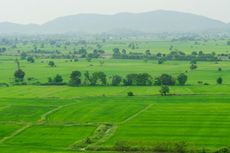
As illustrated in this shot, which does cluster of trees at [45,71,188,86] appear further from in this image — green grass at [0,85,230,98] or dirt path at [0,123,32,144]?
dirt path at [0,123,32,144]

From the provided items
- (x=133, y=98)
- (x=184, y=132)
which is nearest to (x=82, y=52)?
(x=133, y=98)

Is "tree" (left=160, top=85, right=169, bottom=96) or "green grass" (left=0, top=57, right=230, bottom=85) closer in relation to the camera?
"tree" (left=160, top=85, right=169, bottom=96)

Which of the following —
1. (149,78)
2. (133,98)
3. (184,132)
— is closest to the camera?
(184,132)

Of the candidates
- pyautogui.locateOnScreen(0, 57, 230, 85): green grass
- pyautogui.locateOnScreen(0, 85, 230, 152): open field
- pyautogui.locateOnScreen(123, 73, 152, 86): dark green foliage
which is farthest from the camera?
pyautogui.locateOnScreen(0, 57, 230, 85): green grass

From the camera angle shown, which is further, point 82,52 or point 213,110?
point 82,52

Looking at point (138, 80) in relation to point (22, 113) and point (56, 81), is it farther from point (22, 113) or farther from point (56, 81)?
point (22, 113)

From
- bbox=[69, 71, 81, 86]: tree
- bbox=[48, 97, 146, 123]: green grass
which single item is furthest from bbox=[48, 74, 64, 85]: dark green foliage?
bbox=[48, 97, 146, 123]: green grass

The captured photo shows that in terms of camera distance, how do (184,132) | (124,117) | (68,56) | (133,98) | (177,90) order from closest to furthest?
1. (184,132)
2. (124,117)
3. (133,98)
4. (177,90)
5. (68,56)

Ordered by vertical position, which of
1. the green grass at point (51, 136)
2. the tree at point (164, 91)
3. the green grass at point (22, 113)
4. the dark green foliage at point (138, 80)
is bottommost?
the green grass at point (51, 136)

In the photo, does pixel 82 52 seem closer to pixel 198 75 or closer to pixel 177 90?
pixel 198 75

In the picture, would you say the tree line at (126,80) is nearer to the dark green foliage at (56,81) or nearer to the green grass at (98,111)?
the dark green foliage at (56,81)

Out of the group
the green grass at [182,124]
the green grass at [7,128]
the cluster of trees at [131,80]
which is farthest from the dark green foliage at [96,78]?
the green grass at [7,128]
